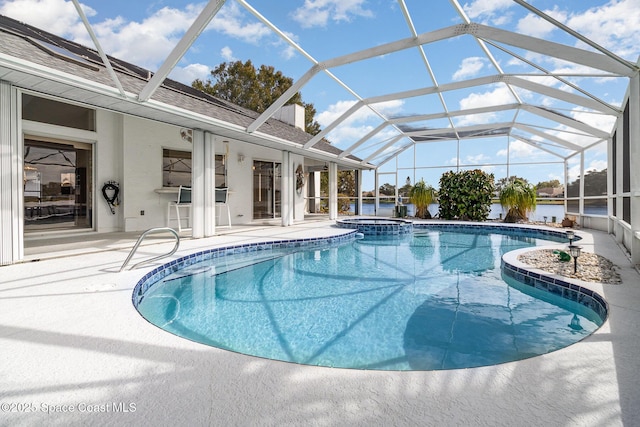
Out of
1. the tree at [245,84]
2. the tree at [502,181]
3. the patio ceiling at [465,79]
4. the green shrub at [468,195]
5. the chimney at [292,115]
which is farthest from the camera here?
the tree at [245,84]

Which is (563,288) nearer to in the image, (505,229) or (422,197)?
(505,229)

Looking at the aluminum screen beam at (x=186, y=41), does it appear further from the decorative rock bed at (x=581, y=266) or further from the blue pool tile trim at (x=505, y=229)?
the blue pool tile trim at (x=505, y=229)

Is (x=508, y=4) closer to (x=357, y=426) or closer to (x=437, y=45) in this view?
(x=437, y=45)

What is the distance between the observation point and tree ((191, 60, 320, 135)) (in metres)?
24.7

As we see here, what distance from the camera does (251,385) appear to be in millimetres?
1861

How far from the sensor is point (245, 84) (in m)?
25.0

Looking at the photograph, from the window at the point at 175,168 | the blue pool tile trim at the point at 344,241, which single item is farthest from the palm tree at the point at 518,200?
the window at the point at 175,168

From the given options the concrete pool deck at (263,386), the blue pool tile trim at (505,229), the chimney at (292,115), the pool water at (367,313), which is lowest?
the pool water at (367,313)

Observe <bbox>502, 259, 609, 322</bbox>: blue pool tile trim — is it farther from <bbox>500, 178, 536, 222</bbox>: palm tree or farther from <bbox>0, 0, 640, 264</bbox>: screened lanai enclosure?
<bbox>500, 178, 536, 222</bbox>: palm tree

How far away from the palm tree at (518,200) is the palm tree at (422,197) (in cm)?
279

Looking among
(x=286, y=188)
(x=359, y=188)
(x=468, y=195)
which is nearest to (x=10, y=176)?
(x=286, y=188)

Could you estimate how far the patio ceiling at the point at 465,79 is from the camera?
5152 mm

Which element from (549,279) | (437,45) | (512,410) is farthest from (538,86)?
(512,410)

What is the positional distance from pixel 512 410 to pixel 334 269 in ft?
14.0
